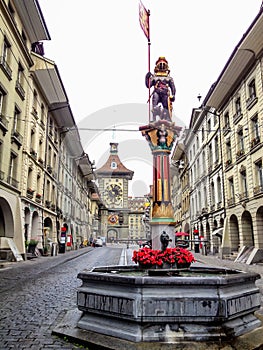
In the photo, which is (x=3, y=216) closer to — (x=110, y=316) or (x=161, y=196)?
(x=161, y=196)

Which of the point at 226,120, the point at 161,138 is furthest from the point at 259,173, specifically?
the point at 161,138

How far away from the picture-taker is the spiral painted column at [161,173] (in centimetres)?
1224

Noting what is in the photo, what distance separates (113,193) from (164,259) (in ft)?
292

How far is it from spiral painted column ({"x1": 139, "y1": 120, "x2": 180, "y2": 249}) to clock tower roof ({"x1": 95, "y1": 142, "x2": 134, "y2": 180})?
81078 millimetres

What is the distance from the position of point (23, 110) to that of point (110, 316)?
19.8 m

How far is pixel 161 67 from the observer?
12.8 meters

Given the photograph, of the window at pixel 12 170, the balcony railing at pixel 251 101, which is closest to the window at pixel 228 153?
the balcony railing at pixel 251 101

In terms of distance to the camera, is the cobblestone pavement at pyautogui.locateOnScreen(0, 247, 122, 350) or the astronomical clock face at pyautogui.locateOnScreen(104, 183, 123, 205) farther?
the astronomical clock face at pyautogui.locateOnScreen(104, 183, 123, 205)

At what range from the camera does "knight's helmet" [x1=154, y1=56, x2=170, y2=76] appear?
12.7 m

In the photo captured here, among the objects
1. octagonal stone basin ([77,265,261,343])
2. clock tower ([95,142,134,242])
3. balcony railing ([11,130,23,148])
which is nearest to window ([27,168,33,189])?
balcony railing ([11,130,23,148])

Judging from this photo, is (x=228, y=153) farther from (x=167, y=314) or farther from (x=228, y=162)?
(x=167, y=314)

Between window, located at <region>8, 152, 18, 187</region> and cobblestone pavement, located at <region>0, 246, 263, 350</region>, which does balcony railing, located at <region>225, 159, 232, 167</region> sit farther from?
cobblestone pavement, located at <region>0, 246, 263, 350</region>

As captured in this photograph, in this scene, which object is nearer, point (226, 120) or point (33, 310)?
point (33, 310)

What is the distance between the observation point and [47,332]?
5.02 metres
